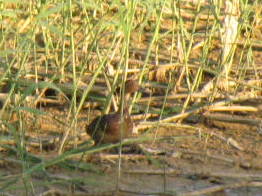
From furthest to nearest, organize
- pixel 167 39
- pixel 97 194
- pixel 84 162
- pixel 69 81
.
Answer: pixel 167 39 → pixel 69 81 → pixel 84 162 → pixel 97 194

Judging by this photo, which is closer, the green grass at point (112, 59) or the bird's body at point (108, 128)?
the bird's body at point (108, 128)

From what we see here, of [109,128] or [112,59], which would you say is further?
[112,59]

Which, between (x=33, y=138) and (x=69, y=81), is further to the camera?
(x=69, y=81)

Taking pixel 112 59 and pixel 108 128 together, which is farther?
pixel 112 59

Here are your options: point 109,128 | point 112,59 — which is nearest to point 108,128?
point 109,128

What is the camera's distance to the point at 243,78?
3662 mm

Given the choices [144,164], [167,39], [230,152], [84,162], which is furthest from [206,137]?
[167,39]

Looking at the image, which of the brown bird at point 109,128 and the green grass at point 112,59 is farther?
the green grass at point 112,59

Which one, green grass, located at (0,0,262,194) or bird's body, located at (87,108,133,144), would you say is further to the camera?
green grass, located at (0,0,262,194)

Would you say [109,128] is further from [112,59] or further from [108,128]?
[112,59]

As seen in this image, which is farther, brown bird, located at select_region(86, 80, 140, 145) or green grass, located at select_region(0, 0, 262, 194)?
green grass, located at select_region(0, 0, 262, 194)

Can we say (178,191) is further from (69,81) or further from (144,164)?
(69,81)

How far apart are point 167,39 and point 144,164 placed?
147 centimetres

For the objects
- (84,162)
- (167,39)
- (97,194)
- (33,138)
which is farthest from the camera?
(167,39)
